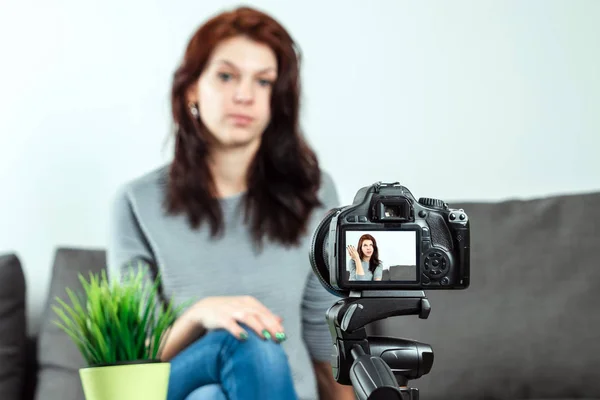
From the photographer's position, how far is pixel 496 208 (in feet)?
7.91

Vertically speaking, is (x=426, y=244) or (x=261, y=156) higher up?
(x=261, y=156)

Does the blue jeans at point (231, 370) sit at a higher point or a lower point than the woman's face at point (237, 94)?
lower

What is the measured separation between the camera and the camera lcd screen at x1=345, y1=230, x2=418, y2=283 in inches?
41.2

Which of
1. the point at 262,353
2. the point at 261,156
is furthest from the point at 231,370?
the point at 261,156

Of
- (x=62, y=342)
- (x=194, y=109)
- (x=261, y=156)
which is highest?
(x=194, y=109)

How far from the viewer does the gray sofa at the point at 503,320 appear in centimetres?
222

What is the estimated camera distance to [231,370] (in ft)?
5.12

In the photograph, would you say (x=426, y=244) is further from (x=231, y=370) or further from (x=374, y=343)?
(x=231, y=370)

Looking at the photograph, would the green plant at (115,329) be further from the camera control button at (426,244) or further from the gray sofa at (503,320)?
the gray sofa at (503,320)

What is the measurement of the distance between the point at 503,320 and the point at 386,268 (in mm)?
1288

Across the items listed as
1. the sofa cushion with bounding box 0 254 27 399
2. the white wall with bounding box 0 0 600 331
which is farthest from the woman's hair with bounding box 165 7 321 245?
the sofa cushion with bounding box 0 254 27 399

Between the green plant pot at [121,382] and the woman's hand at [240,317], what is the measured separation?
8.1 inches

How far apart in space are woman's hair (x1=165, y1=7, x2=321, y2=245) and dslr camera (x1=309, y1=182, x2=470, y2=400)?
1.18m

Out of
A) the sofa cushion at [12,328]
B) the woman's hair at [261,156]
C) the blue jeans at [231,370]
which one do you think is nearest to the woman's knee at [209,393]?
the blue jeans at [231,370]
